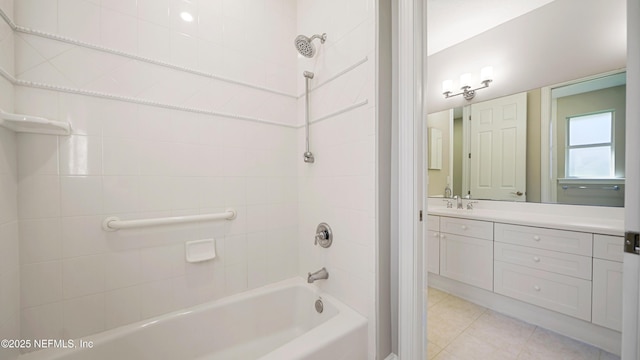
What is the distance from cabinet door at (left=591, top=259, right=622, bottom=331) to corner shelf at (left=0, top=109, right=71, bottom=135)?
3012mm

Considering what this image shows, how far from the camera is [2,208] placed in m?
0.83

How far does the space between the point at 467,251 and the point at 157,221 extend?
94.9 inches

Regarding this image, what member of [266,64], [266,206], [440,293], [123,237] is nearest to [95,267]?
[123,237]

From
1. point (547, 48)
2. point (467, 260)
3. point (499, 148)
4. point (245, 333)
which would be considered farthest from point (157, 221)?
point (547, 48)

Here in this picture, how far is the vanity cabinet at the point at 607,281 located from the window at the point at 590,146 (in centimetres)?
64

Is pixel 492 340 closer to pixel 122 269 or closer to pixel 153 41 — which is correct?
pixel 122 269

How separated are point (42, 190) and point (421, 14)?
193cm

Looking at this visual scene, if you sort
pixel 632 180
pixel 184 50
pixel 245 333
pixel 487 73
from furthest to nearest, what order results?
1. pixel 487 73
2. pixel 245 333
3. pixel 184 50
4. pixel 632 180

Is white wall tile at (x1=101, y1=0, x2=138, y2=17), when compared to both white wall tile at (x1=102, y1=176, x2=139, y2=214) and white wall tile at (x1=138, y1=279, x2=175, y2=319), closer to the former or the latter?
white wall tile at (x1=102, y1=176, x2=139, y2=214)

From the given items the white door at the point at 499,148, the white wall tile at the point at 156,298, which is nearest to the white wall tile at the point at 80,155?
the white wall tile at the point at 156,298

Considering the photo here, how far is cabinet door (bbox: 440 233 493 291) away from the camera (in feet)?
6.20

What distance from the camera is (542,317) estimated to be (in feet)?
5.47

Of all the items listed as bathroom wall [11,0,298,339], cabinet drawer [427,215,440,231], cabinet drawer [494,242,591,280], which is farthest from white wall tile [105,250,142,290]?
cabinet drawer [494,242,591,280]

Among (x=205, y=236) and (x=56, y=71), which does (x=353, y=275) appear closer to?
(x=205, y=236)
